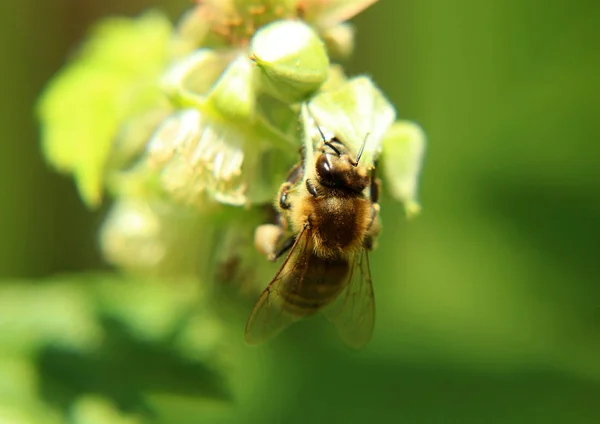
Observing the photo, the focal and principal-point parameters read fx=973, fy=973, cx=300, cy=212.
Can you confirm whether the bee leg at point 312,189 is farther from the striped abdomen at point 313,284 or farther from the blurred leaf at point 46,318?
the blurred leaf at point 46,318

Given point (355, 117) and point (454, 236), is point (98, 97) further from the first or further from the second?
point (454, 236)

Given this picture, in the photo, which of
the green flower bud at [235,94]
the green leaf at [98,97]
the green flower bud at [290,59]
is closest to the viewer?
the green flower bud at [290,59]

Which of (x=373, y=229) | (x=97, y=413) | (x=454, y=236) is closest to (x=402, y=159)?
(x=373, y=229)

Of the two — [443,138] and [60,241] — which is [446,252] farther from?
[60,241]

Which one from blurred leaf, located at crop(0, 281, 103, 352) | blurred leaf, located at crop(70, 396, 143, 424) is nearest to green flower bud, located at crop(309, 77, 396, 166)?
blurred leaf, located at crop(70, 396, 143, 424)

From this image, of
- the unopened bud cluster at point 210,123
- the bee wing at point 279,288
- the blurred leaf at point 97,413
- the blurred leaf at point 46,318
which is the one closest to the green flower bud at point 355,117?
the unopened bud cluster at point 210,123
